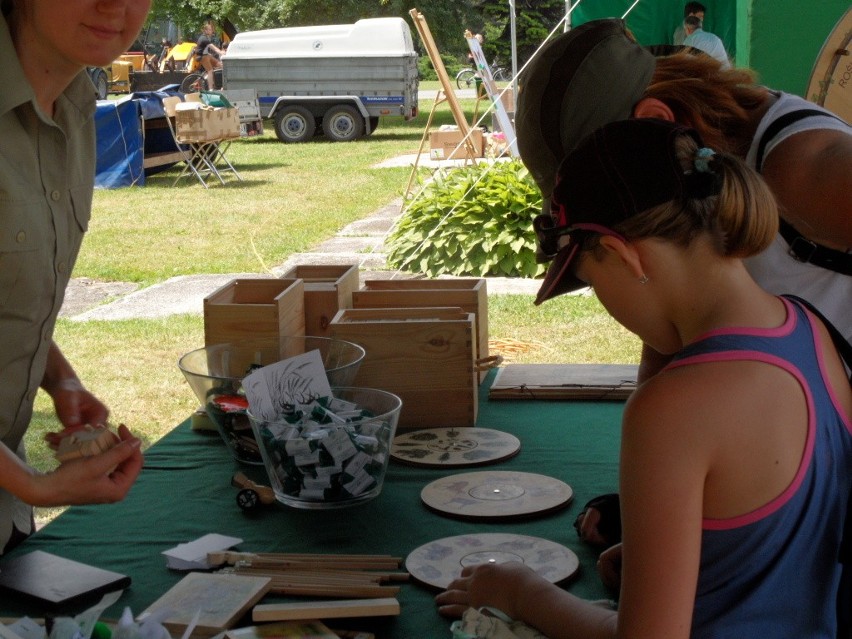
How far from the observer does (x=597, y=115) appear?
4.57 ft

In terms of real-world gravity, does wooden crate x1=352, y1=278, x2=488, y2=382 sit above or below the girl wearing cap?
below

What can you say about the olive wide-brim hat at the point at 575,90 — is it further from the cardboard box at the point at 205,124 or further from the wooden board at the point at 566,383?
the cardboard box at the point at 205,124

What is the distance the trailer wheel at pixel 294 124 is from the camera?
1658 cm

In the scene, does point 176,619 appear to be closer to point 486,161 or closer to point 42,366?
point 42,366

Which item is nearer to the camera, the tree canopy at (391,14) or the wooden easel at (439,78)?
the wooden easel at (439,78)

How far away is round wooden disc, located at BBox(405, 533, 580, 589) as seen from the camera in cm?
143

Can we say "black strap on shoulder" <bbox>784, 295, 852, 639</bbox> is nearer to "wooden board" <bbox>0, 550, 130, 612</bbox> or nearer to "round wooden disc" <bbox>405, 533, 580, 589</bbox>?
"round wooden disc" <bbox>405, 533, 580, 589</bbox>

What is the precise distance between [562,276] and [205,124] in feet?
34.5

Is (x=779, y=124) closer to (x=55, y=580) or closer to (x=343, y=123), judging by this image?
(x=55, y=580)

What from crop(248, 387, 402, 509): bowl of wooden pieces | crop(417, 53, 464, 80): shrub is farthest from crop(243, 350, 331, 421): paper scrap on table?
crop(417, 53, 464, 80): shrub

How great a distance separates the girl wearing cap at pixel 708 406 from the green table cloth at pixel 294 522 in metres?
0.36

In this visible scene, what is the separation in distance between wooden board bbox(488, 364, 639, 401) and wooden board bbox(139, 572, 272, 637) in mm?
1030

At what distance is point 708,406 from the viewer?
39.6 inches

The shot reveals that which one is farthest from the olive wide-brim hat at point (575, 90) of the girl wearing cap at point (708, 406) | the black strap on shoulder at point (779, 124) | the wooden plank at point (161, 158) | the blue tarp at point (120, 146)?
the wooden plank at point (161, 158)
